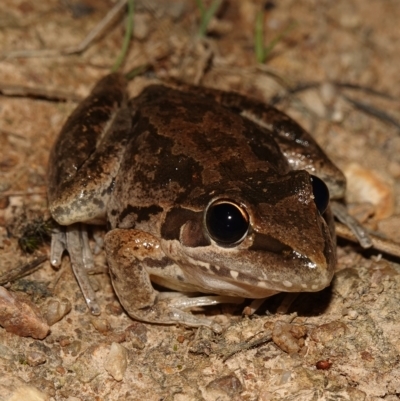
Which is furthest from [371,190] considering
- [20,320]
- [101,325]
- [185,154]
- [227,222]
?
[20,320]

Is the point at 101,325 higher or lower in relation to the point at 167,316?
lower

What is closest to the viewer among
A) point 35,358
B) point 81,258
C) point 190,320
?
point 35,358

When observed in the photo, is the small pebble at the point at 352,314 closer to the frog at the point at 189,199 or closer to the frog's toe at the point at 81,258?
the frog at the point at 189,199

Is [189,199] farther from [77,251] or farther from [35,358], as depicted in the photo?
[35,358]

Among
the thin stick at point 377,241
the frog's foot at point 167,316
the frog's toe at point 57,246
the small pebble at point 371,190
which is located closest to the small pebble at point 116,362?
the frog's foot at point 167,316

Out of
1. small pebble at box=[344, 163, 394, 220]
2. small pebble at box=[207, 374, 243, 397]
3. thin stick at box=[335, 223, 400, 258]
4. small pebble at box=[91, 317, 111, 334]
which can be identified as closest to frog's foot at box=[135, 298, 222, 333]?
small pebble at box=[91, 317, 111, 334]
